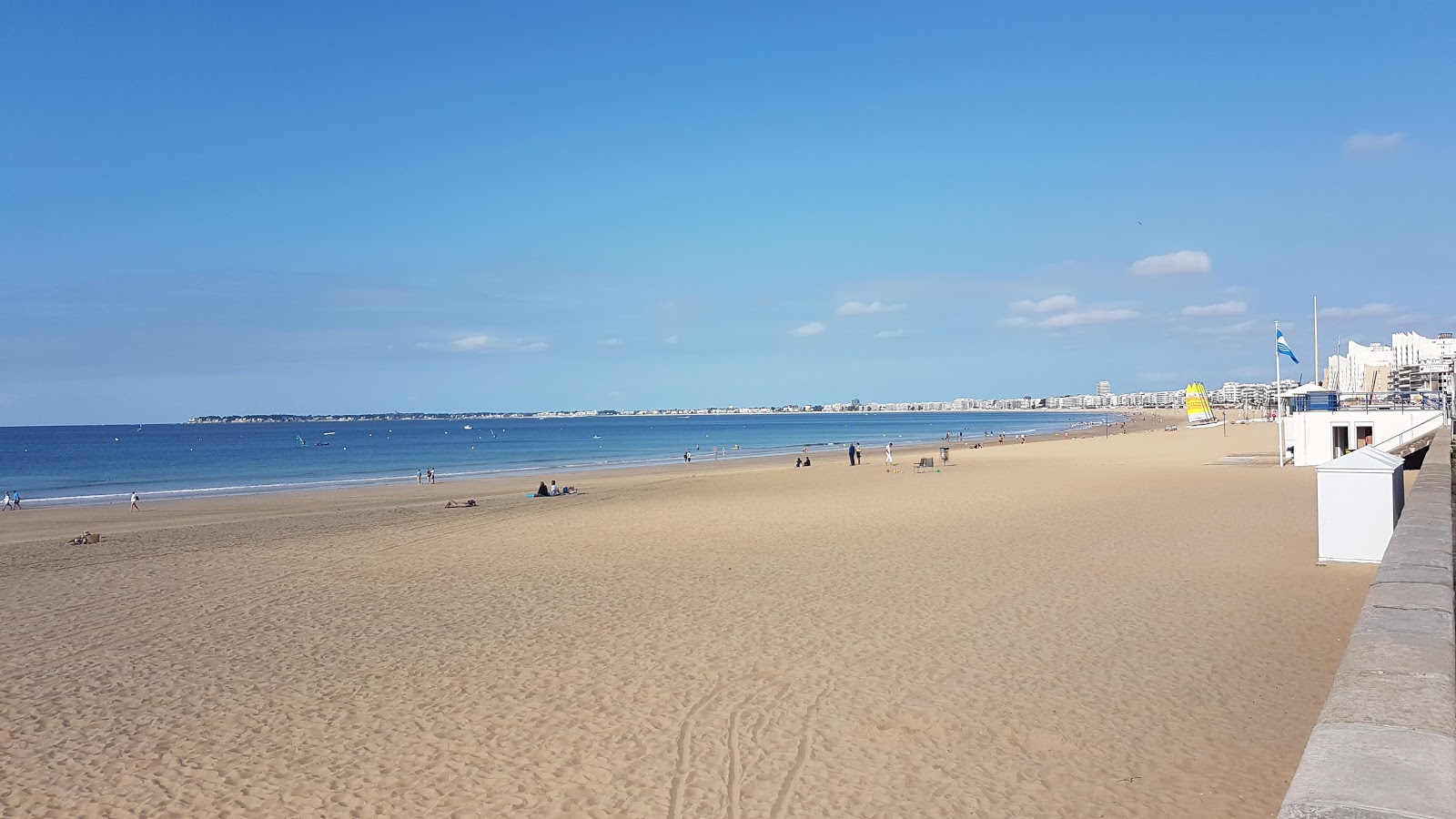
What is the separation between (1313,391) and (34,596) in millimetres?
31059

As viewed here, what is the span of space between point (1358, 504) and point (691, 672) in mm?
8742

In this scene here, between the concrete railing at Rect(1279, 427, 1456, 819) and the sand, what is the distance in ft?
3.99

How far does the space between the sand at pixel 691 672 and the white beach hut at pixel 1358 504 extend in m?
0.34

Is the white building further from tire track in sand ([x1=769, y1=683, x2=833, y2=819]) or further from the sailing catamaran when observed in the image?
the sailing catamaran

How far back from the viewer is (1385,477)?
10.5m

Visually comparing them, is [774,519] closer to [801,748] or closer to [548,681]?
[548,681]

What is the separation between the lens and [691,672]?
782cm

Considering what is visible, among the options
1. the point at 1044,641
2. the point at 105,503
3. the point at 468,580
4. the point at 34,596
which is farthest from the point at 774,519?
the point at 105,503

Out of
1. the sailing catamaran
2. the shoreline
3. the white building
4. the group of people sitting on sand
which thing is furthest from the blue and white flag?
the sailing catamaran

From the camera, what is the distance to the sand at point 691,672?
5473mm

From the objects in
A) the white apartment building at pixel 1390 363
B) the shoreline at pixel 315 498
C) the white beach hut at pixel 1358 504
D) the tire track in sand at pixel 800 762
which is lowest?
the shoreline at pixel 315 498

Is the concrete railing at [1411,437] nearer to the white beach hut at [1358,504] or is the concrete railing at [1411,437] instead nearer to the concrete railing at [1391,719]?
the white beach hut at [1358,504]

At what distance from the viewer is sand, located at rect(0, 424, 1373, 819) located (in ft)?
18.0

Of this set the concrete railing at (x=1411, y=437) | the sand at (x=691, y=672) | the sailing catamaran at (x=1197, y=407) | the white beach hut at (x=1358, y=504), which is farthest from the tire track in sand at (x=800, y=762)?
the sailing catamaran at (x=1197, y=407)
